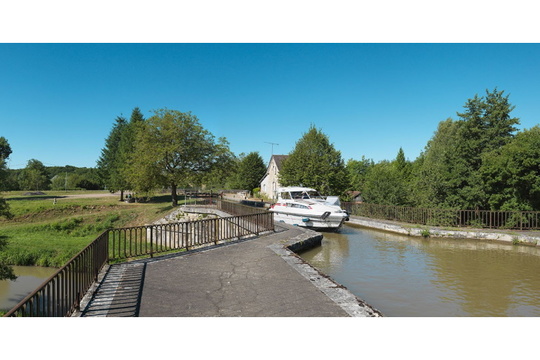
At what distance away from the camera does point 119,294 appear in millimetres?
5758

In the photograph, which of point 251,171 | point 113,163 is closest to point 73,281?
point 113,163

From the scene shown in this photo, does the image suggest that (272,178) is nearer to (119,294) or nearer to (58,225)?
(58,225)

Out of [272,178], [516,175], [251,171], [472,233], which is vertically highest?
[251,171]

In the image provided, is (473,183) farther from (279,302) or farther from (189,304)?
(189,304)

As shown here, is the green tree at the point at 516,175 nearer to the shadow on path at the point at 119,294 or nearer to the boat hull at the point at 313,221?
the boat hull at the point at 313,221

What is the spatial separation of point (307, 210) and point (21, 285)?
1374 centimetres

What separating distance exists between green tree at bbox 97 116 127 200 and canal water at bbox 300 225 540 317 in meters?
30.9

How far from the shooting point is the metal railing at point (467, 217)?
16156mm

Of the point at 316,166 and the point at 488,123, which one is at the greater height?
the point at 488,123

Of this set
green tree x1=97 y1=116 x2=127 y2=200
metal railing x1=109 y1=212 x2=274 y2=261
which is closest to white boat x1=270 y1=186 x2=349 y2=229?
→ metal railing x1=109 y1=212 x2=274 y2=261

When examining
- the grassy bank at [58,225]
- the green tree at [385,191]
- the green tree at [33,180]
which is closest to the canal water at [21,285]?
the grassy bank at [58,225]

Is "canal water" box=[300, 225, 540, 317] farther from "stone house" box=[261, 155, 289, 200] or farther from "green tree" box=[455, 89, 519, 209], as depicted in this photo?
"stone house" box=[261, 155, 289, 200]

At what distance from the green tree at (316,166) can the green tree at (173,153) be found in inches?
280

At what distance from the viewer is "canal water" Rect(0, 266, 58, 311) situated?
39.3ft
